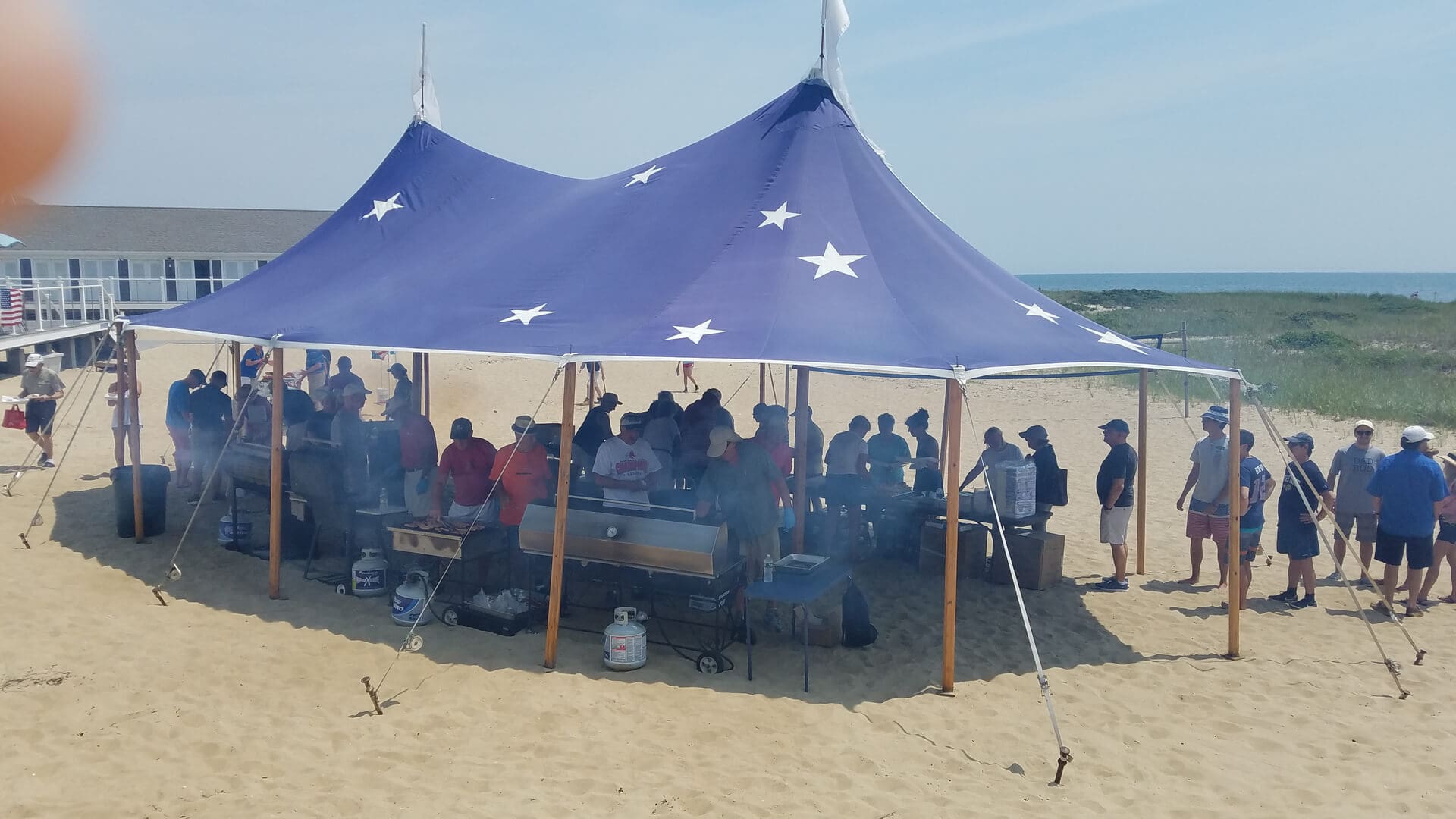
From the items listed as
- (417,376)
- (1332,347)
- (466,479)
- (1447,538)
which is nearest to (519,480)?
(466,479)

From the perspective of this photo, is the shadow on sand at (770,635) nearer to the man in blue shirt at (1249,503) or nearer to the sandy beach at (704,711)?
the sandy beach at (704,711)

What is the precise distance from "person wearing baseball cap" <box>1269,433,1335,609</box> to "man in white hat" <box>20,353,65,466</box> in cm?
1422

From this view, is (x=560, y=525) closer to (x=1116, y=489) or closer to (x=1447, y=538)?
(x=1116, y=489)

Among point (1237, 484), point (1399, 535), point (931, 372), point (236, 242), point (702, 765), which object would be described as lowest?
point (702, 765)

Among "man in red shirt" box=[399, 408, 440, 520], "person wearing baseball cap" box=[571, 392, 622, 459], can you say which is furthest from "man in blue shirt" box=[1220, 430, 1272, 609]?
"man in red shirt" box=[399, 408, 440, 520]

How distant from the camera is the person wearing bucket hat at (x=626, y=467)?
308 inches

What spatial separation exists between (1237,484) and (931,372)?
9.44 feet

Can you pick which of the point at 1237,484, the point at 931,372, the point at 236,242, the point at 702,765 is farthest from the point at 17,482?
the point at 236,242

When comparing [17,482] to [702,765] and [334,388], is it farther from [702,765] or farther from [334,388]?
[702,765]

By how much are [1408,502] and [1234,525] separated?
1830 mm

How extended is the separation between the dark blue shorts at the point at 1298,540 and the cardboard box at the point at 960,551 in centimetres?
258

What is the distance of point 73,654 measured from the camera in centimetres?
696

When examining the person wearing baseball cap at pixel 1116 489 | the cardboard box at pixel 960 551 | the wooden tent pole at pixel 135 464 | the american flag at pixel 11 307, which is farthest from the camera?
the american flag at pixel 11 307

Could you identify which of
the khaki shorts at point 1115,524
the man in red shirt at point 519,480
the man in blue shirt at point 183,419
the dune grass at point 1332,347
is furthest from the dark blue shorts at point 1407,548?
the dune grass at point 1332,347
